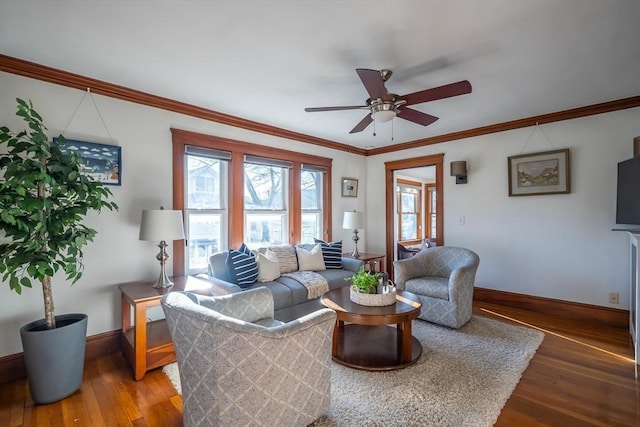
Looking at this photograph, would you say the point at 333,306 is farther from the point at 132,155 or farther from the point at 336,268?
the point at 132,155

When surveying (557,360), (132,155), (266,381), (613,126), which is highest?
(613,126)

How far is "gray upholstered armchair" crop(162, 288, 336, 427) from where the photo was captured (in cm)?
142

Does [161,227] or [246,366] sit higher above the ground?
[161,227]

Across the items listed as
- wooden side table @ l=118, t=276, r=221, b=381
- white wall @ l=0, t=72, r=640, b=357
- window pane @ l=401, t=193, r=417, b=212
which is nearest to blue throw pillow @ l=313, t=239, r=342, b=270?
white wall @ l=0, t=72, r=640, b=357

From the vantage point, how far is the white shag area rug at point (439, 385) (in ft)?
5.94

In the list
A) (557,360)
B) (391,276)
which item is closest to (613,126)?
(557,360)

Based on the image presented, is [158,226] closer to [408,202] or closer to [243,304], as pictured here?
[243,304]

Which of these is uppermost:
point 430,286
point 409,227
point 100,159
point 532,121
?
point 532,121

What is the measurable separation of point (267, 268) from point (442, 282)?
195cm

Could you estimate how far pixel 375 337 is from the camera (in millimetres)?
2871

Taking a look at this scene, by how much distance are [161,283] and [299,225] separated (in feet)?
6.94

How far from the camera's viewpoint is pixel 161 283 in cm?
265

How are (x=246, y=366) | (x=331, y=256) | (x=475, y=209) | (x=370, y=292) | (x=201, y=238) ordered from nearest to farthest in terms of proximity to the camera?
1. (x=246, y=366)
2. (x=370, y=292)
3. (x=201, y=238)
4. (x=331, y=256)
5. (x=475, y=209)

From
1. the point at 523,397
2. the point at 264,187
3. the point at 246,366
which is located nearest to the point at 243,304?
the point at 246,366
